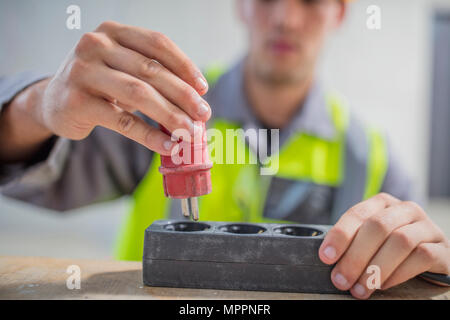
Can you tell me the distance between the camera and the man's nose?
1.31 meters

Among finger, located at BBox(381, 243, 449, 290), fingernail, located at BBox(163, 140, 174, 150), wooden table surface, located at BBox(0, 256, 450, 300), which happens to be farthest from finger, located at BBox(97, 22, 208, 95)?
finger, located at BBox(381, 243, 449, 290)

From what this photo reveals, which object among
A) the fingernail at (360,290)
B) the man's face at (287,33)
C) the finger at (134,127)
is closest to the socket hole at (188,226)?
the finger at (134,127)

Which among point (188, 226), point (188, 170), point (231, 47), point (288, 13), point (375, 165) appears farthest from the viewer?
point (231, 47)

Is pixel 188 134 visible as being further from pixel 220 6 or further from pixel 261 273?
pixel 220 6

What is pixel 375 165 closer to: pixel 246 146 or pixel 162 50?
pixel 246 146

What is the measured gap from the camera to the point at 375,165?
143 centimetres

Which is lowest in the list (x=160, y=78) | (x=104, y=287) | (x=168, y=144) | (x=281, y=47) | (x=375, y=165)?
(x=104, y=287)

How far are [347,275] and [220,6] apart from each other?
114 inches

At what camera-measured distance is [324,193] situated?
54.6 inches

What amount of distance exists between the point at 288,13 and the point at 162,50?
0.79 meters

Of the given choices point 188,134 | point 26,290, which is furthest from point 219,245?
point 26,290

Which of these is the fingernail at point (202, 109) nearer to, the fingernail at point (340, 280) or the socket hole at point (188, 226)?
the socket hole at point (188, 226)

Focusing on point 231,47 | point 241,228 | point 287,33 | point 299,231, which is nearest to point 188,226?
point 241,228
